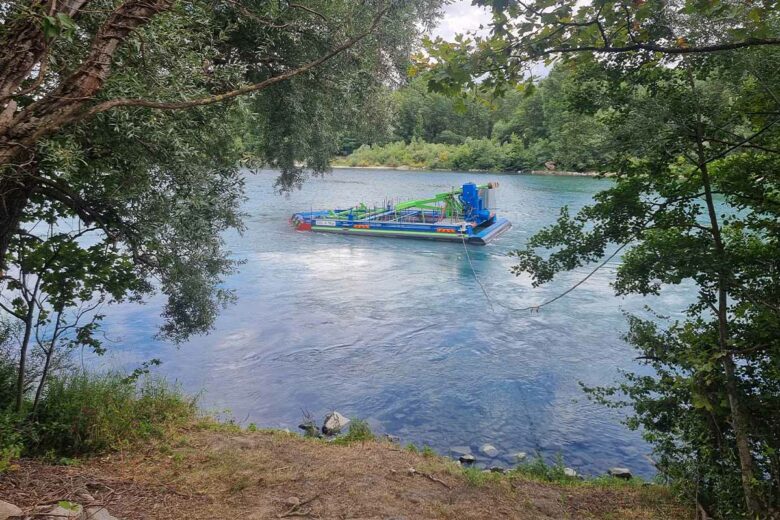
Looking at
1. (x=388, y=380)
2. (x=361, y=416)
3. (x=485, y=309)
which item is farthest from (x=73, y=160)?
(x=485, y=309)

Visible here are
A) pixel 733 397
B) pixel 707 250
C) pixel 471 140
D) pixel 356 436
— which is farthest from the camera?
pixel 471 140

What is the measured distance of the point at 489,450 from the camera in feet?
25.5

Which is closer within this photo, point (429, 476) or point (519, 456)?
point (429, 476)

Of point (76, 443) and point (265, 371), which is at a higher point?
point (76, 443)

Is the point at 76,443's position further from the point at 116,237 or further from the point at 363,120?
the point at 363,120

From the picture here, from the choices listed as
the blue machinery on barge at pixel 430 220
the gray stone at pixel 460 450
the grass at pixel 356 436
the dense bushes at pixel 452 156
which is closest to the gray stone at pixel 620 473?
the gray stone at pixel 460 450

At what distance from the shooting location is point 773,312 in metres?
4.06

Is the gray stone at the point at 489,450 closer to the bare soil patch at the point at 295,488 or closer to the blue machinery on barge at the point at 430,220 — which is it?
the bare soil patch at the point at 295,488

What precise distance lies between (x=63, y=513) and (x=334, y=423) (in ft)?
16.1

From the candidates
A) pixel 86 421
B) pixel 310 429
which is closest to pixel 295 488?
pixel 86 421

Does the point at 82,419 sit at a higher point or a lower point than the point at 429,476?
higher

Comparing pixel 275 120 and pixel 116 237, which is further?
pixel 275 120

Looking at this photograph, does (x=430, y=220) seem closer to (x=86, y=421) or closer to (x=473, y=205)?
(x=473, y=205)

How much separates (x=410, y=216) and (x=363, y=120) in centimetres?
1803
